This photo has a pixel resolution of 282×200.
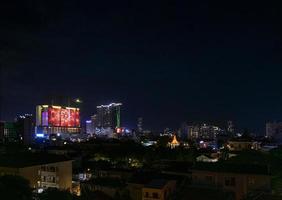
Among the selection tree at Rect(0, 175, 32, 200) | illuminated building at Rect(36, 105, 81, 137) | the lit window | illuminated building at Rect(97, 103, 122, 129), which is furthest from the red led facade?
tree at Rect(0, 175, 32, 200)

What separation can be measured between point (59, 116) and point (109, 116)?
4873 centimetres

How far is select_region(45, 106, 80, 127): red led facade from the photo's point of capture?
7188 cm

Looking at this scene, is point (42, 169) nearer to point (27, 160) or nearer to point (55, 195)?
point (27, 160)

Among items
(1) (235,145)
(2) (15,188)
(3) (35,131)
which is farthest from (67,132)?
(2) (15,188)

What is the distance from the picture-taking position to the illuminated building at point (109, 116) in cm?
11962

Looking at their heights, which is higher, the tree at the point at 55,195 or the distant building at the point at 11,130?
the tree at the point at 55,195

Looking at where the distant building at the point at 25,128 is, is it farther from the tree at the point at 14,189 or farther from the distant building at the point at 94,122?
the tree at the point at 14,189

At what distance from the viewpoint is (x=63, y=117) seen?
7450cm

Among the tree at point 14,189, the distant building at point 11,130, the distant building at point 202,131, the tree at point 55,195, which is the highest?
the tree at point 14,189

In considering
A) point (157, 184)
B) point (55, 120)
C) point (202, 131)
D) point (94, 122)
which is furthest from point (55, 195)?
point (94, 122)

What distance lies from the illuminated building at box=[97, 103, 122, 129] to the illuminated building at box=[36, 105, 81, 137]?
40593mm

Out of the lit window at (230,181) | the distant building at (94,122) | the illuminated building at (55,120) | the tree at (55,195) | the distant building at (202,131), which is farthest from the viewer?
the distant building at (94,122)

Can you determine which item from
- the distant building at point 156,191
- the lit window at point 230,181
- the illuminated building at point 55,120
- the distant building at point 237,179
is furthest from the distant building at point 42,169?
the illuminated building at point 55,120

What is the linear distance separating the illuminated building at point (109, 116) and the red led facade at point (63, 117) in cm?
3994
